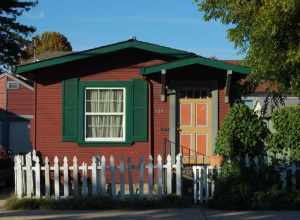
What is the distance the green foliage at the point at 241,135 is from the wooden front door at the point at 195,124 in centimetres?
272

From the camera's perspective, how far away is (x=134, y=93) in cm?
1691

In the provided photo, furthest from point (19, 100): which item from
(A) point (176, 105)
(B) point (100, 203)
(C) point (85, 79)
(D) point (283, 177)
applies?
(D) point (283, 177)

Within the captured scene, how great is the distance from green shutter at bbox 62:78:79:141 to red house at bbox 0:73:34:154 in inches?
940

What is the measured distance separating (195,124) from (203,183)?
4184mm

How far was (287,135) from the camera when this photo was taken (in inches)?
605

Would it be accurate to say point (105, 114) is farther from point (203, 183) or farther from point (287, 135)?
point (287, 135)

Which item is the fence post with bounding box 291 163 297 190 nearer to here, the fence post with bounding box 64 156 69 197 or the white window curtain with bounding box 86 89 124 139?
the fence post with bounding box 64 156 69 197

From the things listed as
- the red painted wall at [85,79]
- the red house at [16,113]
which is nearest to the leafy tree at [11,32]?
the red house at [16,113]

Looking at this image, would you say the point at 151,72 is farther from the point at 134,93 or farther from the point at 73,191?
the point at 73,191

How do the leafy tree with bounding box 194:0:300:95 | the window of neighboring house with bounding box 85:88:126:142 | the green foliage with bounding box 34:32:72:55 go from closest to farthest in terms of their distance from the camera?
the leafy tree with bounding box 194:0:300:95 → the window of neighboring house with bounding box 85:88:126:142 → the green foliage with bounding box 34:32:72:55

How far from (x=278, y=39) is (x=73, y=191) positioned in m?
5.67

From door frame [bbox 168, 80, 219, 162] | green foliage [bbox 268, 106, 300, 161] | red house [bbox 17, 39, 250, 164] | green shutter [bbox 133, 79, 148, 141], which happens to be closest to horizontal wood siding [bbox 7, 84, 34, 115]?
red house [bbox 17, 39, 250, 164]

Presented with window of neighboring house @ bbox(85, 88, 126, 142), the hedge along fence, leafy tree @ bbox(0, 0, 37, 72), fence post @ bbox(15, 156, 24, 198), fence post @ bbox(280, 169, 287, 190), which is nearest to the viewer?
fence post @ bbox(280, 169, 287, 190)

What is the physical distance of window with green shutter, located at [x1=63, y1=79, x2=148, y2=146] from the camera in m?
16.8
